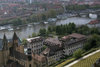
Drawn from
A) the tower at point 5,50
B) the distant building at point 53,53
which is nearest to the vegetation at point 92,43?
the distant building at point 53,53

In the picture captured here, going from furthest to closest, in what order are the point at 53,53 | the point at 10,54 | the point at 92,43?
the point at 92,43, the point at 53,53, the point at 10,54

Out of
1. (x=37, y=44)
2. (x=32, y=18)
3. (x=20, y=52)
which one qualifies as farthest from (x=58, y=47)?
(x=32, y=18)

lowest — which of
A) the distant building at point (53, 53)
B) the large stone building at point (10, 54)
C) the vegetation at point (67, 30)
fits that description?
the distant building at point (53, 53)

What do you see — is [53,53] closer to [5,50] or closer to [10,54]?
[10,54]

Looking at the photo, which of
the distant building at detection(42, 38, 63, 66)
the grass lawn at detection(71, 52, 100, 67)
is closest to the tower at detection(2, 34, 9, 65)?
the distant building at detection(42, 38, 63, 66)

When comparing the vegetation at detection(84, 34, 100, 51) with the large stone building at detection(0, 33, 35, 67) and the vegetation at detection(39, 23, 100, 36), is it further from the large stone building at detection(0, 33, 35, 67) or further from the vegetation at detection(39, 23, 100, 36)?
the large stone building at detection(0, 33, 35, 67)

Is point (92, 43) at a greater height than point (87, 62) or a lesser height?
greater

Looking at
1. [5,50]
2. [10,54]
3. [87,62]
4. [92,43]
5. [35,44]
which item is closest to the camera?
[5,50]

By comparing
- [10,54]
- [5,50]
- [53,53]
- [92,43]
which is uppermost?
[5,50]

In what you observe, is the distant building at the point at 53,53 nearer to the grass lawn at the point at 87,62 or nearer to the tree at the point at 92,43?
the tree at the point at 92,43

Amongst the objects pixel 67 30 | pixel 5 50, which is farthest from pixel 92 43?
pixel 5 50

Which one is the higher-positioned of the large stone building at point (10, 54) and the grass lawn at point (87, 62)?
the large stone building at point (10, 54)
